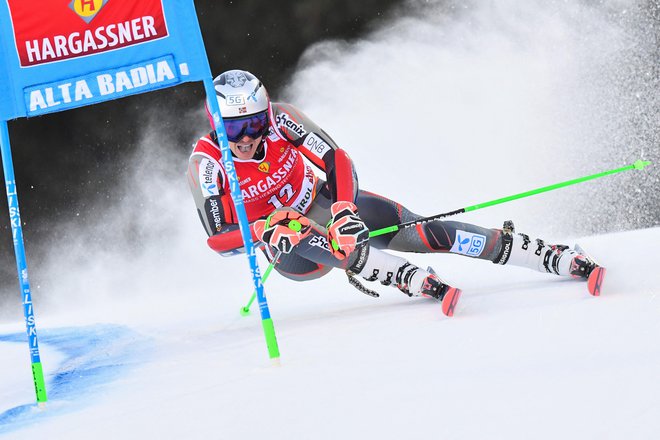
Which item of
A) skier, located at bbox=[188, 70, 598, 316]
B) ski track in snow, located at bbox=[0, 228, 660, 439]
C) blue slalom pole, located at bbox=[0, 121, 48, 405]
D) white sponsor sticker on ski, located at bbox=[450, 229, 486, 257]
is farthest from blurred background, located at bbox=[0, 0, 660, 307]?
blue slalom pole, located at bbox=[0, 121, 48, 405]

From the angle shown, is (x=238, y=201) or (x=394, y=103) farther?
(x=394, y=103)

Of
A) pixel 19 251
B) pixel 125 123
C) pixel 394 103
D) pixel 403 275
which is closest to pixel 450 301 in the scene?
pixel 403 275

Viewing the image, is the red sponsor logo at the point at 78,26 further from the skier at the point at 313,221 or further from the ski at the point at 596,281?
Answer: the ski at the point at 596,281

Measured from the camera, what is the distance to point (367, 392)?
209 cm

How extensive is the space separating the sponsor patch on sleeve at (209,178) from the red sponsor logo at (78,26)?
1.01 metres

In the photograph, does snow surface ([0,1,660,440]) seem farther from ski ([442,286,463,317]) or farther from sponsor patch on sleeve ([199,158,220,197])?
sponsor patch on sleeve ([199,158,220,197])

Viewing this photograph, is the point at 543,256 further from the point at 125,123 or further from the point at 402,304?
the point at 125,123

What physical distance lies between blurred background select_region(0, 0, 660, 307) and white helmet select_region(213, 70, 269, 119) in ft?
15.5

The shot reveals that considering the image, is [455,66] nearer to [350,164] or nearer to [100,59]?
[350,164]

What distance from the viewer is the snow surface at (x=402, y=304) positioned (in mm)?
1927

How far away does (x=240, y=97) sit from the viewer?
3568 mm

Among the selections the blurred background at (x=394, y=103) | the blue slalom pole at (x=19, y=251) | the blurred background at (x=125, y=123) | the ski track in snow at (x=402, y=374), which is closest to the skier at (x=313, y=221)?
the ski track in snow at (x=402, y=374)

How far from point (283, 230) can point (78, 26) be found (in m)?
1.15

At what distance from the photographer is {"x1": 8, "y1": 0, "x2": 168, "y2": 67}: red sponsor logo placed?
9.05ft
